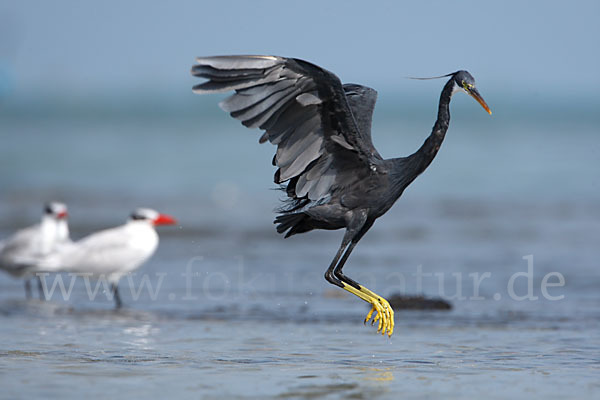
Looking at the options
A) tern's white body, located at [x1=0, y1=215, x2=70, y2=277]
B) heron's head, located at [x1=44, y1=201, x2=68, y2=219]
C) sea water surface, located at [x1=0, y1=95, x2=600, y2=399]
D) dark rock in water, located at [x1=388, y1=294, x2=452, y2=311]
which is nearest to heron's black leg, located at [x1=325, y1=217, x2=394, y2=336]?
sea water surface, located at [x1=0, y1=95, x2=600, y2=399]

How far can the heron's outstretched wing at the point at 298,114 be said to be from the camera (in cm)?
576

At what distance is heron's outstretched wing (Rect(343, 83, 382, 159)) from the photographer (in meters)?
6.91

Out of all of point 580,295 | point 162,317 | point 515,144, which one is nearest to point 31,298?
point 162,317

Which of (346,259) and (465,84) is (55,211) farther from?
(465,84)

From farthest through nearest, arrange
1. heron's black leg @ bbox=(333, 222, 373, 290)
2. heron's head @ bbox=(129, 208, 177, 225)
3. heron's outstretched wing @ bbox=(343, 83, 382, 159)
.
→ 1. heron's head @ bbox=(129, 208, 177, 225)
2. heron's outstretched wing @ bbox=(343, 83, 382, 159)
3. heron's black leg @ bbox=(333, 222, 373, 290)

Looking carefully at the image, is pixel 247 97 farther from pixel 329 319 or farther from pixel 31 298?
pixel 31 298

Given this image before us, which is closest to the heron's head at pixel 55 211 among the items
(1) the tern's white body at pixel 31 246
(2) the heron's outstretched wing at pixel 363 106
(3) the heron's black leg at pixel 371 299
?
(1) the tern's white body at pixel 31 246

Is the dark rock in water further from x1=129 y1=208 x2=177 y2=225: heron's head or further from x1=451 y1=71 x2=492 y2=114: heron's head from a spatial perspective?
x1=129 y1=208 x2=177 y2=225: heron's head

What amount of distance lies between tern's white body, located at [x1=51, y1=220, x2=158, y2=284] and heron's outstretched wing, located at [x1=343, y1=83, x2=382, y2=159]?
2.99 metres

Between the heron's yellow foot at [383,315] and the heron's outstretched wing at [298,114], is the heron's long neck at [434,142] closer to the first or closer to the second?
the heron's outstretched wing at [298,114]

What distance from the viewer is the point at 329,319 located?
7609 mm

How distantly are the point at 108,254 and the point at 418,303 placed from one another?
120 inches

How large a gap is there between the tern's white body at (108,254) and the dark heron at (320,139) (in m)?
2.66

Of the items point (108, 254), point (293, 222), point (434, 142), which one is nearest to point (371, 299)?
point (293, 222)
